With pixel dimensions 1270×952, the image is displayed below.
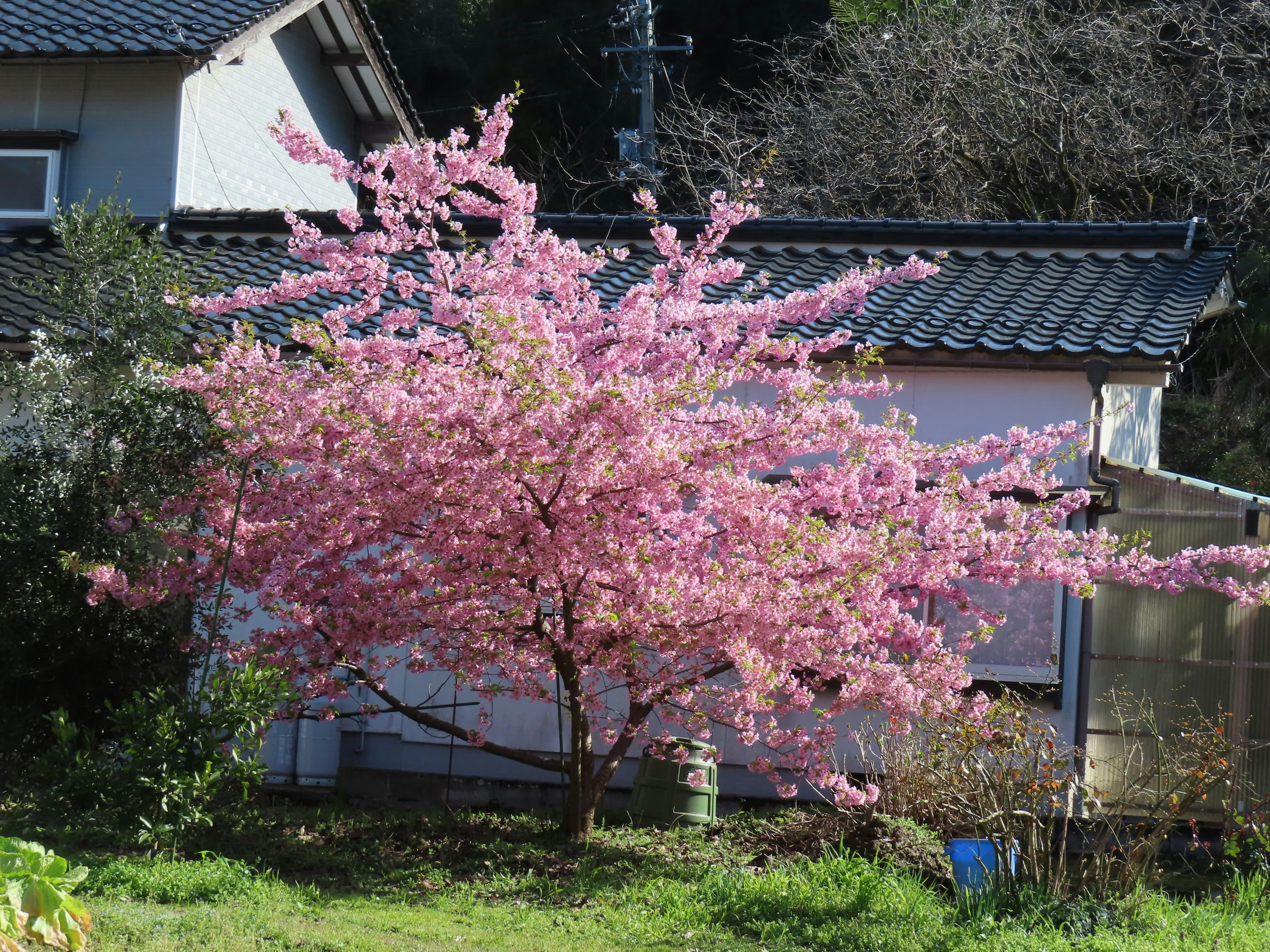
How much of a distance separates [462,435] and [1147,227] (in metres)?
7.30

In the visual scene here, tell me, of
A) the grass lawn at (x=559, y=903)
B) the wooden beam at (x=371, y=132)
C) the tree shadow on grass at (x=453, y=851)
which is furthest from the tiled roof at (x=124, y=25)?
the grass lawn at (x=559, y=903)

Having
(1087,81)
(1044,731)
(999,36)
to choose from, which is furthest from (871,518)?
(1087,81)

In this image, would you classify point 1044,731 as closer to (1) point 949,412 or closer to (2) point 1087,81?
(1) point 949,412

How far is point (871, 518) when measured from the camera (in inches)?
299

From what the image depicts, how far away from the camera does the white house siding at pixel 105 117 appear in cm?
1339

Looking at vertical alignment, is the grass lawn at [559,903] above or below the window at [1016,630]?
below

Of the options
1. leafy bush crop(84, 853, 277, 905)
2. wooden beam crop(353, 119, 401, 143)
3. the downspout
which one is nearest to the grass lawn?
leafy bush crop(84, 853, 277, 905)

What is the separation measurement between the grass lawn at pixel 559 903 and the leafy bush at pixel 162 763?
0.65ft

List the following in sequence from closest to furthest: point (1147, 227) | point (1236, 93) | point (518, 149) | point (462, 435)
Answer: point (462, 435) < point (1147, 227) < point (1236, 93) < point (518, 149)

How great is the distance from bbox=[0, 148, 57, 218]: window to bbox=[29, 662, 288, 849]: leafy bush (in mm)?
8074

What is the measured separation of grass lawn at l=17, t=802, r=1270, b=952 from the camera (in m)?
5.88

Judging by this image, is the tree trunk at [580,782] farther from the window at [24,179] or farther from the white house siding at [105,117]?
the window at [24,179]

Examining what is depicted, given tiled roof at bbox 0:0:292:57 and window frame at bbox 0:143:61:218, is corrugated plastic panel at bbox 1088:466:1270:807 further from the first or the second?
window frame at bbox 0:143:61:218

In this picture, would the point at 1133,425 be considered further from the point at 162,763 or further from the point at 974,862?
the point at 162,763
